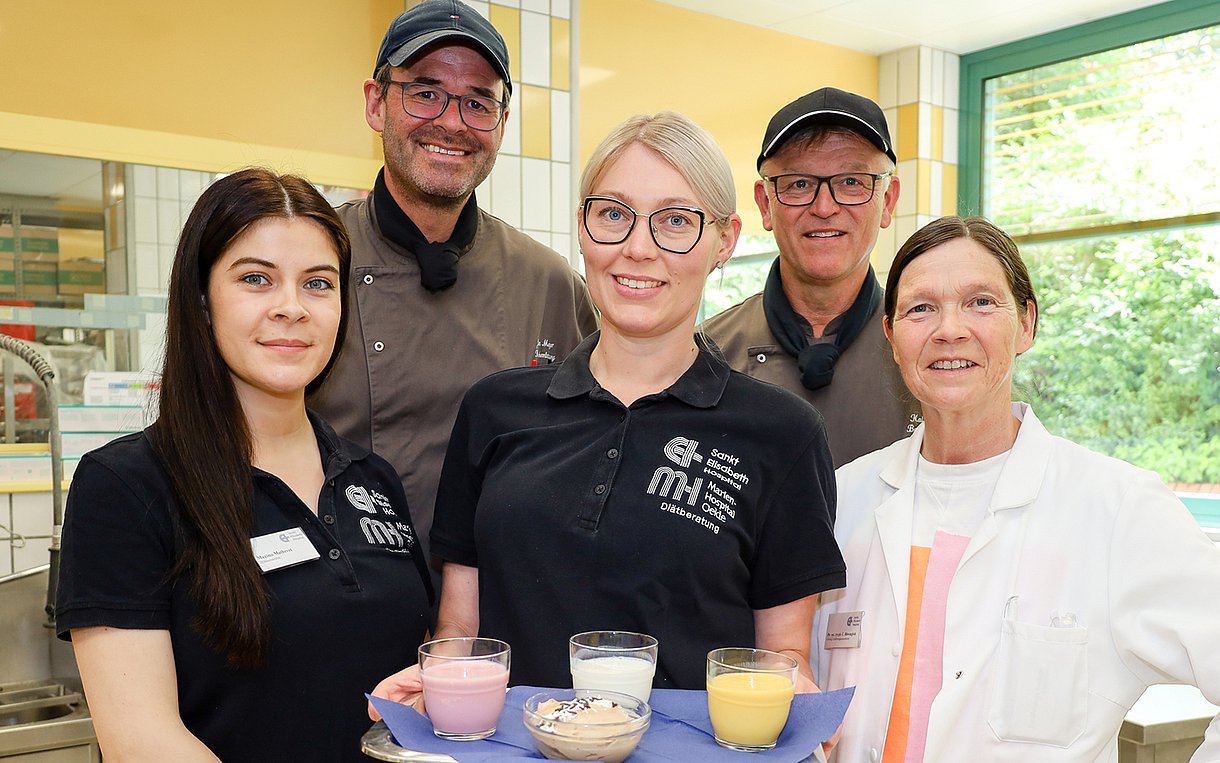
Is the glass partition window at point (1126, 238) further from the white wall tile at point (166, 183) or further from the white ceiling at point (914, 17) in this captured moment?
the white wall tile at point (166, 183)

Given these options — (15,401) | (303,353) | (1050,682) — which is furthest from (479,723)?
(15,401)

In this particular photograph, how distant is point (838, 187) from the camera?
221 centimetres

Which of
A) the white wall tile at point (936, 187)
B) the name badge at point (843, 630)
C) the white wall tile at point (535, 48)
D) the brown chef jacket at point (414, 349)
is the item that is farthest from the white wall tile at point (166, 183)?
the white wall tile at point (936, 187)

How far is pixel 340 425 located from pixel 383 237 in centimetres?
42

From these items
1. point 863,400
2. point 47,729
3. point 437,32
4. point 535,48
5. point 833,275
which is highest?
point 535,48

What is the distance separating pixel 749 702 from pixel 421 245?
1.29 meters

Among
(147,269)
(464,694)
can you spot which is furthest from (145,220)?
(464,694)

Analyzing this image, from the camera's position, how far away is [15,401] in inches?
140

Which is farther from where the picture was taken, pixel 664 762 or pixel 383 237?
pixel 383 237

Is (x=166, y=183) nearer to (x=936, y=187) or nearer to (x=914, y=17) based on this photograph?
(x=914, y=17)

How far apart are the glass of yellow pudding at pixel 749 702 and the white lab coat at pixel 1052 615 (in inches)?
16.4

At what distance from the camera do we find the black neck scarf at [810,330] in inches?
82.9

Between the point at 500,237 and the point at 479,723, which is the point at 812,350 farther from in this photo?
the point at 479,723

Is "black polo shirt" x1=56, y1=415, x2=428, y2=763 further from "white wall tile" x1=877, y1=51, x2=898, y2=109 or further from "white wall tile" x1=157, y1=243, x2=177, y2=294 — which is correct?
"white wall tile" x1=877, y1=51, x2=898, y2=109
